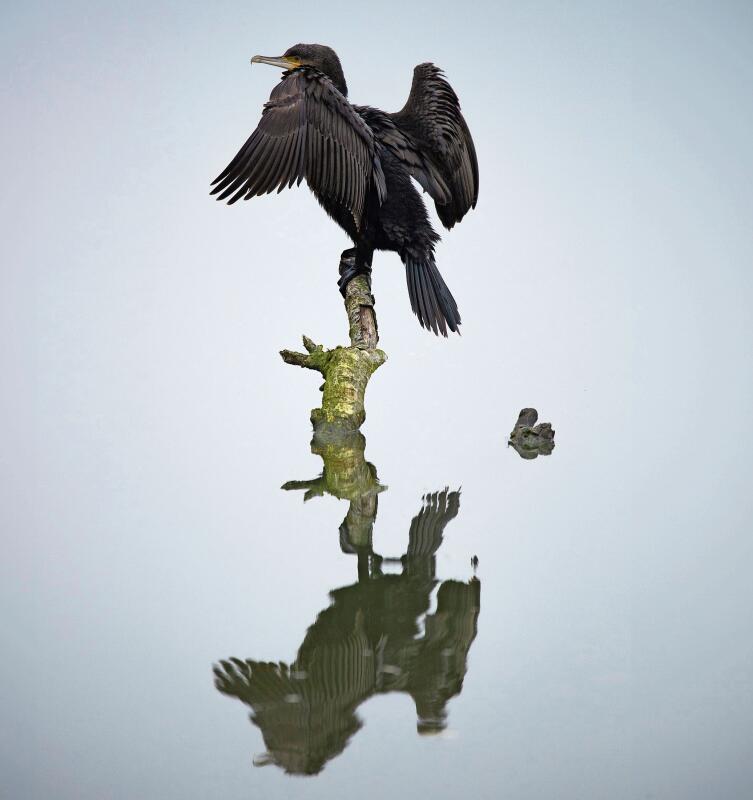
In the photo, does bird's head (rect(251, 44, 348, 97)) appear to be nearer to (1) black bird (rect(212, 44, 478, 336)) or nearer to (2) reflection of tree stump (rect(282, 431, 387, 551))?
(1) black bird (rect(212, 44, 478, 336))

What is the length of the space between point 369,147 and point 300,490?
1.57 metres

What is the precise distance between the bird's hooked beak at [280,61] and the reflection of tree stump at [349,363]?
3.32 feet

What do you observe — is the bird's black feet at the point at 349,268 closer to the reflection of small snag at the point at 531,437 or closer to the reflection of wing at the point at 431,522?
the reflection of small snag at the point at 531,437

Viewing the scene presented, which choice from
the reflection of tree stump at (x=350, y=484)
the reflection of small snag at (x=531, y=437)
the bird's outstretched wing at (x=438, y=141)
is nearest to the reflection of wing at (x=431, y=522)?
the reflection of tree stump at (x=350, y=484)

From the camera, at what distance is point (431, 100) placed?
463 cm

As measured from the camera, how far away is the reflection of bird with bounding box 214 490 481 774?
5.73 feet

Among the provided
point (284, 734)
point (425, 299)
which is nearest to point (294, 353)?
point (425, 299)

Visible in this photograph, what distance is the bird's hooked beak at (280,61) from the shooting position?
14.4 feet

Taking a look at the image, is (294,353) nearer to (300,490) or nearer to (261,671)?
(300,490)

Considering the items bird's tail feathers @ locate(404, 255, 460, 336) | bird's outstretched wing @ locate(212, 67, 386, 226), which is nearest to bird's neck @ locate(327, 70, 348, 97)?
bird's outstretched wing @ locate(212, 67, 386, 226)

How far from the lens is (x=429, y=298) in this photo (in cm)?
440

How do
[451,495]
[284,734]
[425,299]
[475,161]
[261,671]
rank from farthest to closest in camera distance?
[475,161] < [425,299] < [451,495] < [261,671] < [284,734]

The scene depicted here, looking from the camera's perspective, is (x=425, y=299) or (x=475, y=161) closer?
(x=425, y=299)

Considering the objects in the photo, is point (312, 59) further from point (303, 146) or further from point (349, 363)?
point (349, 363)
